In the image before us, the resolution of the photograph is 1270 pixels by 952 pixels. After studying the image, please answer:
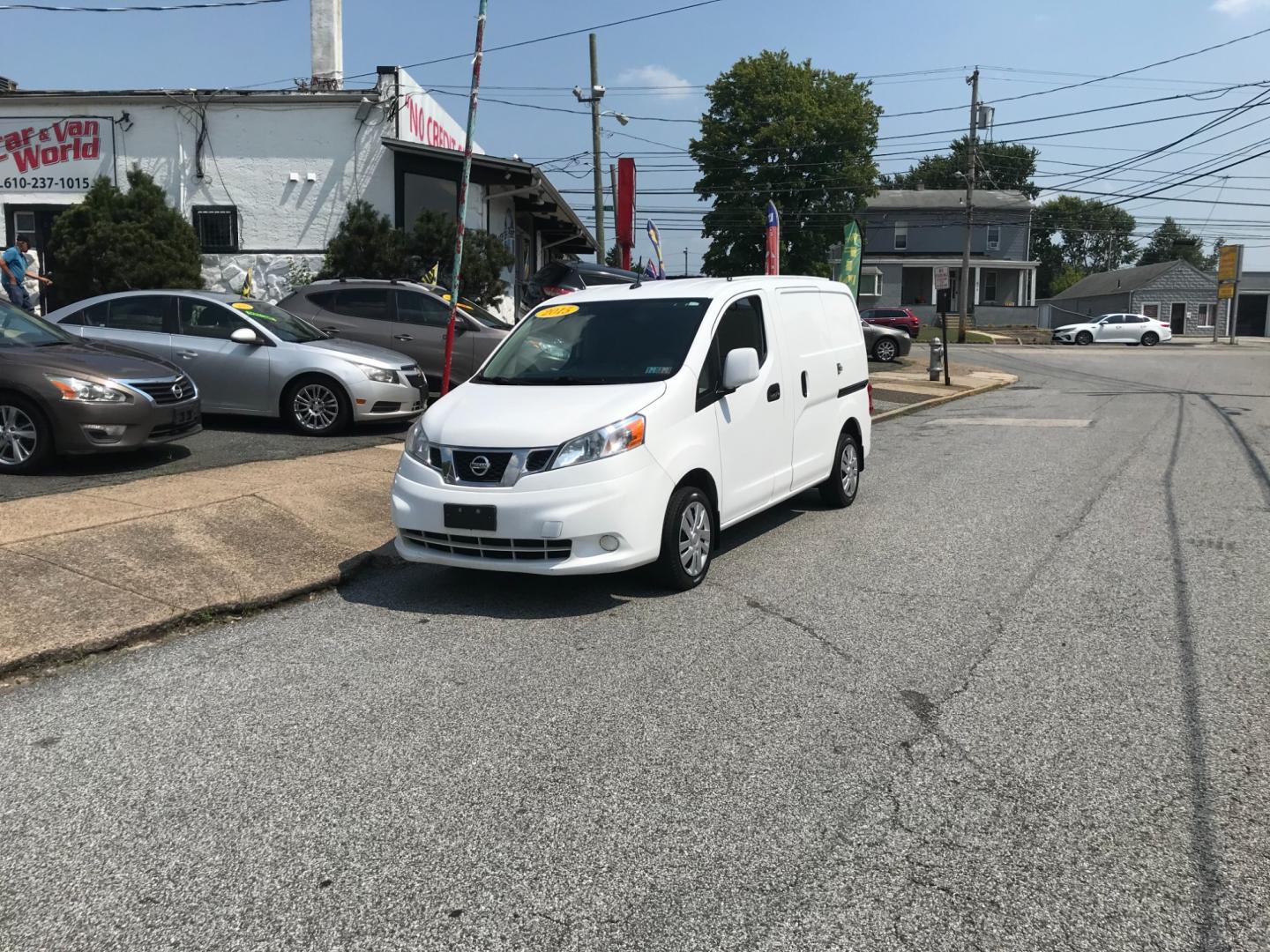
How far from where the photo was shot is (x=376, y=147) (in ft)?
65.8

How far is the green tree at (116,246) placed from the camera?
17.7 meters

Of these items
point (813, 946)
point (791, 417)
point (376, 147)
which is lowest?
point (813, 946)

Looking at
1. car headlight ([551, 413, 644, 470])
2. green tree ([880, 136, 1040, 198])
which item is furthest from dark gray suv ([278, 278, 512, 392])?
green tree ([880, 136, 1040, 198])

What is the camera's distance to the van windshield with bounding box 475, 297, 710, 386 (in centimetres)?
680

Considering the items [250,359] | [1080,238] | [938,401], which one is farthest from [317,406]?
[1080,238]

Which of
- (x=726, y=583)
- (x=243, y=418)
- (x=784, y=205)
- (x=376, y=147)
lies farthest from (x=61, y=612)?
(x=784, y=205)

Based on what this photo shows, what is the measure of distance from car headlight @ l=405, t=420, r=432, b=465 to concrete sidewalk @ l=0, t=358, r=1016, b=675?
991 mm

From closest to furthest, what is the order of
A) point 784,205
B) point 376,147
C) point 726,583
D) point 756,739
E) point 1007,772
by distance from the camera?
point 1007,772
point 756,739
point 726,583
point 376,147
point 784,205

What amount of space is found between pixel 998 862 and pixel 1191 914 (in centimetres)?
53

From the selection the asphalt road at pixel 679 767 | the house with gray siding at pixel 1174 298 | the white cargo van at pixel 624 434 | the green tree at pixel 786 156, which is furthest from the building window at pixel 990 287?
the asphalt road at pixel 679 767

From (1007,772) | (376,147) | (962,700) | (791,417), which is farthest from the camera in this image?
(376,147)

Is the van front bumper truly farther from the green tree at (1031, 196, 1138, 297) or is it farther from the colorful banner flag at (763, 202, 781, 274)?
the green tree at (1031, 196, 1138, 297)

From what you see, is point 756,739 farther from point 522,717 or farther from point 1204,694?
point 1204,694

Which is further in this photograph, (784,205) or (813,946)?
(784,205)
